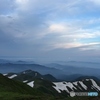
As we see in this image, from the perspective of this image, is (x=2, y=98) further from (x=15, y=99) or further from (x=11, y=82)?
(x=11, y=82)

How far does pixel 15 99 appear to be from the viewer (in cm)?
5966

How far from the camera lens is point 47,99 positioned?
194 ft

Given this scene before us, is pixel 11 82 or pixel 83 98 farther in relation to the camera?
pixel 11 82

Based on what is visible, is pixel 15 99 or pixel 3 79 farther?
pixel 3 79

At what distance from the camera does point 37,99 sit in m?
59.4

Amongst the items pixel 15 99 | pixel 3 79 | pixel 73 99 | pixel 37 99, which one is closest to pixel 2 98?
pixel 15 99

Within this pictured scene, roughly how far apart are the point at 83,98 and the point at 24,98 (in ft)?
46.7

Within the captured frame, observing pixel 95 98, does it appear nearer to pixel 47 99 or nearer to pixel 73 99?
pixel 73 99

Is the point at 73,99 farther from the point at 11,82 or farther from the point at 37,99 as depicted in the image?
the point at 11,82

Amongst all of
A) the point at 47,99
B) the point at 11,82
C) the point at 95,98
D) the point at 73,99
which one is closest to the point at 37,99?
the point at 47,99

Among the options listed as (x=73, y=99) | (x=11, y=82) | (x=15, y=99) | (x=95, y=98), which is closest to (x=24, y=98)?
(x=15, y=99)

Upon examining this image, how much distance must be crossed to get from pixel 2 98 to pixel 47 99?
10.9 metres

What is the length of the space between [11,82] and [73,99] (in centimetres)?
4919

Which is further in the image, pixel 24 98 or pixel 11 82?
pixel 11 82
